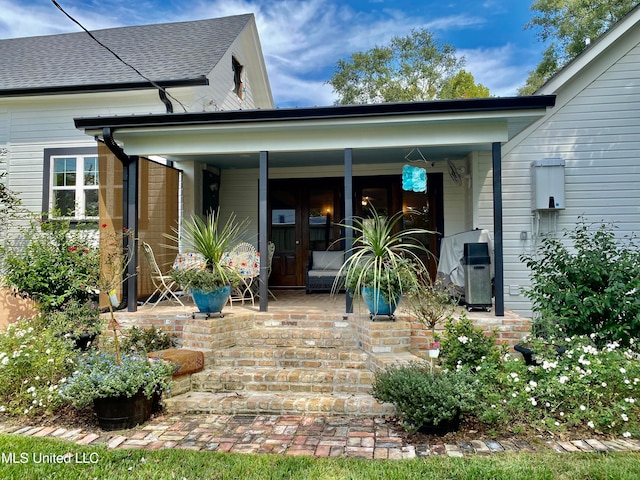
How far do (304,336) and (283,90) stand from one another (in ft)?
74.3

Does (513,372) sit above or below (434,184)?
below

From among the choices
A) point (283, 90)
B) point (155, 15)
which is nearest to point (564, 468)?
point (155, 15)

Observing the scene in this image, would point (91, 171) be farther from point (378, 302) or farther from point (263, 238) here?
point (378, 302)

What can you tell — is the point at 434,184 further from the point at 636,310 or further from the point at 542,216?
the point at 636,310

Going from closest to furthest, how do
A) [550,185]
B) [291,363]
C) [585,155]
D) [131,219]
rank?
1. [291,363]
2. [131,219]
3. [550,185]
4. [585,155]

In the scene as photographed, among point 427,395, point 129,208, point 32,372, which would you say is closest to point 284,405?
point 427,395

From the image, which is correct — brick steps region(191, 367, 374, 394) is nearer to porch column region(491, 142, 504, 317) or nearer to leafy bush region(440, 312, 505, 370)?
leafy bush region(440, 312, 505, 370)

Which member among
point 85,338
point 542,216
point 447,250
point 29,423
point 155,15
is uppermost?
point 155,15

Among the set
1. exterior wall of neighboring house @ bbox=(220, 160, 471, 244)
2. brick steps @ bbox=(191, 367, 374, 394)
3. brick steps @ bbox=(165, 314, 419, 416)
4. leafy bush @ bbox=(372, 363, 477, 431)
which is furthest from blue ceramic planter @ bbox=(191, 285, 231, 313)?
exterior wall of neighboring house @ bbox=(220, 160, 471, 244)

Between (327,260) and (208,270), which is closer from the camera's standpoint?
(208,270)

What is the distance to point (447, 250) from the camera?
6.11 metres

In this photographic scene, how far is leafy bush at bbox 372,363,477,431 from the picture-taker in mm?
3029

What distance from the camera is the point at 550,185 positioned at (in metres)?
6.75

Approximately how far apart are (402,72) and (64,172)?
65.3 feet
